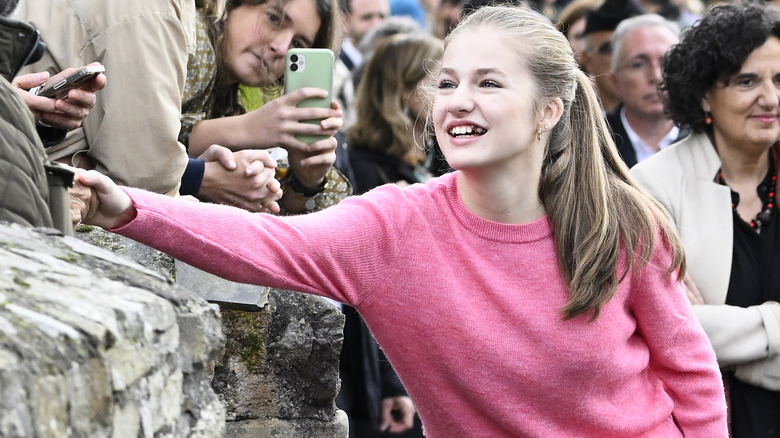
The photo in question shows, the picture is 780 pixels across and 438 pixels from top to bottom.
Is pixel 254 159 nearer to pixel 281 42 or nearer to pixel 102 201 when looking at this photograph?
pixel 281 42

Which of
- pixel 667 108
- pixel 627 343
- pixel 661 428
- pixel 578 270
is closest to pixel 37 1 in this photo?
pixel 578 270

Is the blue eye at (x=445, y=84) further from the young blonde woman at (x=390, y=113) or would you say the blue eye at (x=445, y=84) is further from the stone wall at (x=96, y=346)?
the young blonde woman at (x=390, y=113)

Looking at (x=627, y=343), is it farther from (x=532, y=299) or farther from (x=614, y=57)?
(x=614, y=57)

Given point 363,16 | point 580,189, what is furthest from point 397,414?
point 363,16

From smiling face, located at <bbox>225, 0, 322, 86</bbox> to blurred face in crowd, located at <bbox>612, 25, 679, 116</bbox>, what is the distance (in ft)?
7.66

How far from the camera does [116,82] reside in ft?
10.2

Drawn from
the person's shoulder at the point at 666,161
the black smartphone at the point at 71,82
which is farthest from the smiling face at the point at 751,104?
the black smartphone at the point at 71,82

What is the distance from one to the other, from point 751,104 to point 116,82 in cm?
221

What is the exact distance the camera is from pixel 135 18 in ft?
10.3

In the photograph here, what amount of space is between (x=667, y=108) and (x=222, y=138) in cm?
169

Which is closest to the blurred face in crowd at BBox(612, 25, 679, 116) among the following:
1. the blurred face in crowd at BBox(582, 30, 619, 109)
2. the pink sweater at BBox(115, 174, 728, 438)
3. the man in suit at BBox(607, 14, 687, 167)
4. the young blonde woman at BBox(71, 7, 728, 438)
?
the man in suit at BBox(607, 14, 687, 167)

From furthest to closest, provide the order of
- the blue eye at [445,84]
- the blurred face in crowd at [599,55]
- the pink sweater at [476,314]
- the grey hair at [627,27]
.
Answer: the blurred face in crowd at [599,55] < the grey hair at [627,27] < the blue eye at [445,84] < the pink sweater at [476,314]

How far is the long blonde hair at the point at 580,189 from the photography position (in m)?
2.95

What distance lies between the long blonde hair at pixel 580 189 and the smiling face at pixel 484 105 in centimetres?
5
